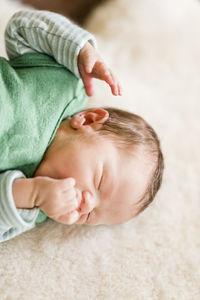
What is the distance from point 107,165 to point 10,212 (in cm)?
25

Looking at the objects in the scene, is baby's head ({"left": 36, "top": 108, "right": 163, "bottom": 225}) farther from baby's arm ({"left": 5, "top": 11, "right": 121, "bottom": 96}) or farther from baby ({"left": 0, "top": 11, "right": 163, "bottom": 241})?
baby's arm ({"left": 5, "top": 11, "right": 121, "bottom": 96})

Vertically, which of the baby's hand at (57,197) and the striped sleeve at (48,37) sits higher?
the striped sleeve at (48,37)

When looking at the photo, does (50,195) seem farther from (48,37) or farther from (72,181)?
(48,37)

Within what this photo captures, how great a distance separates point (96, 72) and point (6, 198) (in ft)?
1.30

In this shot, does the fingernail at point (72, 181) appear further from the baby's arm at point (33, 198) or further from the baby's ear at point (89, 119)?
the baby's ear at point (89, 119)

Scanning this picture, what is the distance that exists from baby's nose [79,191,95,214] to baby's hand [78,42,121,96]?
10.3 inches

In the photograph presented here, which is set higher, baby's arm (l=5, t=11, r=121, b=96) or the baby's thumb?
baby's arm (l=5, t=11, r=121, b=96)

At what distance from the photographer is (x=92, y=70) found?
987 mm

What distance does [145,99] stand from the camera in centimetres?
134

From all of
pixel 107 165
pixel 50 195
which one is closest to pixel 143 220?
pixel 107 165

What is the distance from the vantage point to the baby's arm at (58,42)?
0.97m

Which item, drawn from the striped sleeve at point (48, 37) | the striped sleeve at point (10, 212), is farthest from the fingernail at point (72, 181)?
the striped sleeve at point (48, 37)

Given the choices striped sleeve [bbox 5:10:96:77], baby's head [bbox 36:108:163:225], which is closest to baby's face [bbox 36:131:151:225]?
baby's head [bbox 36:108:163:225]

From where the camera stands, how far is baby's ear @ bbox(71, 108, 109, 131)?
3.11ft
